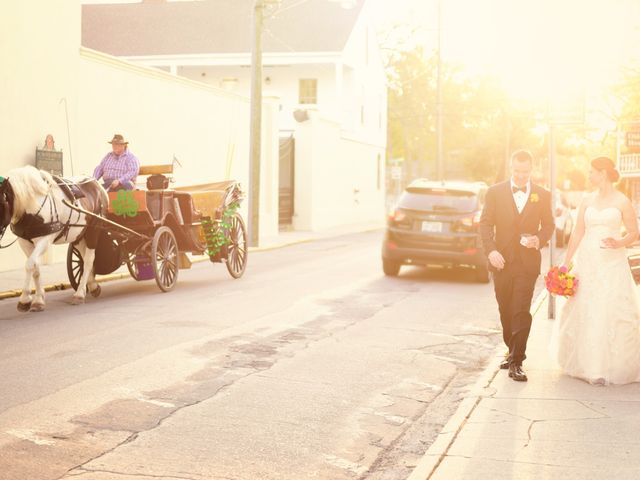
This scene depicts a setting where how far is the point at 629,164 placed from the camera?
90.0ft

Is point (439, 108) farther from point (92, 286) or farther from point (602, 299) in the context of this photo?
point (602, 299)

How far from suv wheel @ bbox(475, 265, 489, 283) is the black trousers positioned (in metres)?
9.11

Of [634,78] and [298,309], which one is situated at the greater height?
[634,78]

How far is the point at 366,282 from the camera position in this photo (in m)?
17.8

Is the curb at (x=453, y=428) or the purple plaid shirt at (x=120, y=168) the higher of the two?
the purple plaid shirt at (x=120, y=168)

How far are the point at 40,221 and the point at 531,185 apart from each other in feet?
20.8

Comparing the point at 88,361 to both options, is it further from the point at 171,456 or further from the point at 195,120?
the point at 195,120

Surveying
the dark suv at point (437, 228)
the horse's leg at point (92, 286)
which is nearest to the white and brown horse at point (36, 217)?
the horse's leg at point (92, 286)

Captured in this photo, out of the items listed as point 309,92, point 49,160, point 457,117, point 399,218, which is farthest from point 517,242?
point 457,117

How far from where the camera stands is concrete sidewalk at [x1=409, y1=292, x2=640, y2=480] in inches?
239

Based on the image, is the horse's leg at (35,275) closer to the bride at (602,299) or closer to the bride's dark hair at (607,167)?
the bride at (602,299)

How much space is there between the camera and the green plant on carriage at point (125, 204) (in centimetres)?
1462

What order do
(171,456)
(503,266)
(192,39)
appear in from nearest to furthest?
(171,456)
(503,266)
(192,39)

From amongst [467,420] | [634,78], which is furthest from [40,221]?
[634,78]
